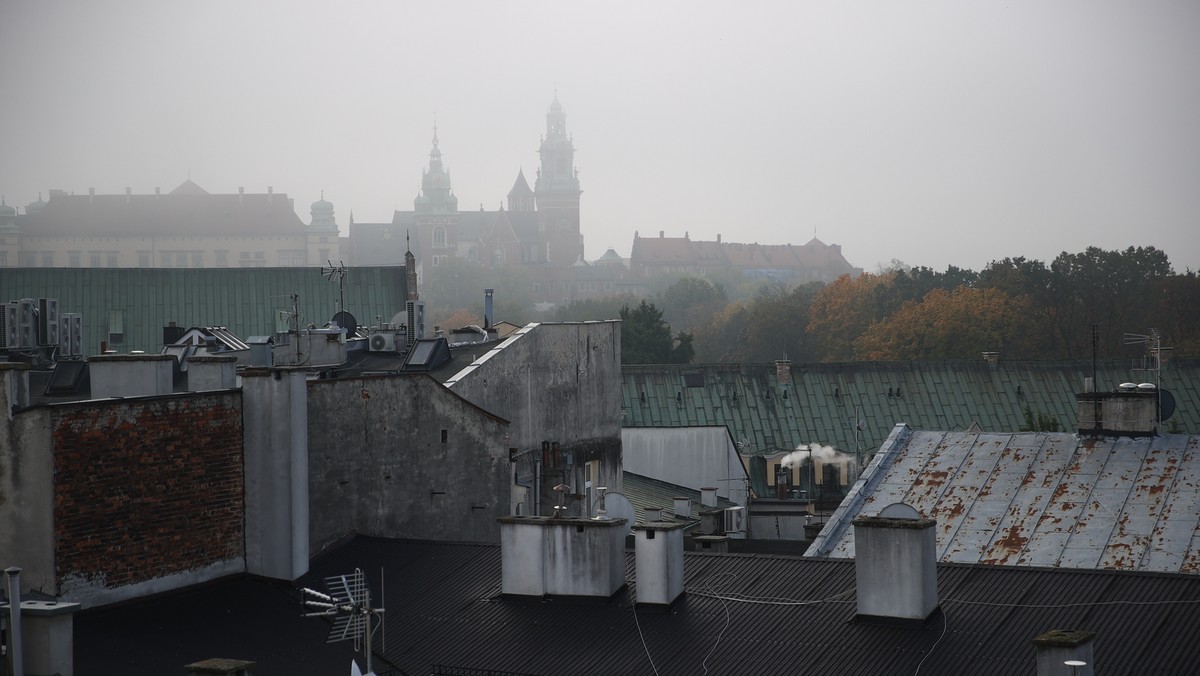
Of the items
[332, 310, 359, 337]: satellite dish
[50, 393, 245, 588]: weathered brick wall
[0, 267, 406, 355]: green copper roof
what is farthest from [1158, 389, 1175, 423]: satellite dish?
[0, 267, 406, 355]: green copper roof

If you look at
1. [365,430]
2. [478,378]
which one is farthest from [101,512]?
[478,378]

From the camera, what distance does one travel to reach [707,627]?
19.2 meters

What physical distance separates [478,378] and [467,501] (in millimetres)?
4946

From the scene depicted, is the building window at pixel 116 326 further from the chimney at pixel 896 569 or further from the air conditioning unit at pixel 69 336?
the chimney at pixel 896 569

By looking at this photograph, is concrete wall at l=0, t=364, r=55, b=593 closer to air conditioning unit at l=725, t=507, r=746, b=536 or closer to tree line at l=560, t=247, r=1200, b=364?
air conditioning unit at l=725, t=507, r=746, b=536

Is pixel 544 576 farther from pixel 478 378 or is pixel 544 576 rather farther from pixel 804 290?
pixel 804 290

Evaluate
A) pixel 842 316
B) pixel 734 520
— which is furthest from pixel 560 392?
pixel 842 316

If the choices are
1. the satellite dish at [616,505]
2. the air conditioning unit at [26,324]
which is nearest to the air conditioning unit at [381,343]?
the air conditioning unit at [26,324]

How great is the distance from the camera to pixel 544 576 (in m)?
20.5

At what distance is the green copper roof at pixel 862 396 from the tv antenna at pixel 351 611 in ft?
159

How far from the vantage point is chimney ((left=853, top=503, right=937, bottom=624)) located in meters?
18.3

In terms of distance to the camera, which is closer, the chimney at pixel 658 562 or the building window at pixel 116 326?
the chimney at pixel 658 562

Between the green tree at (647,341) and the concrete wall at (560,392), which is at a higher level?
the green tree at (647,341)

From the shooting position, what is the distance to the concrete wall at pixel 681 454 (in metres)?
58.0
